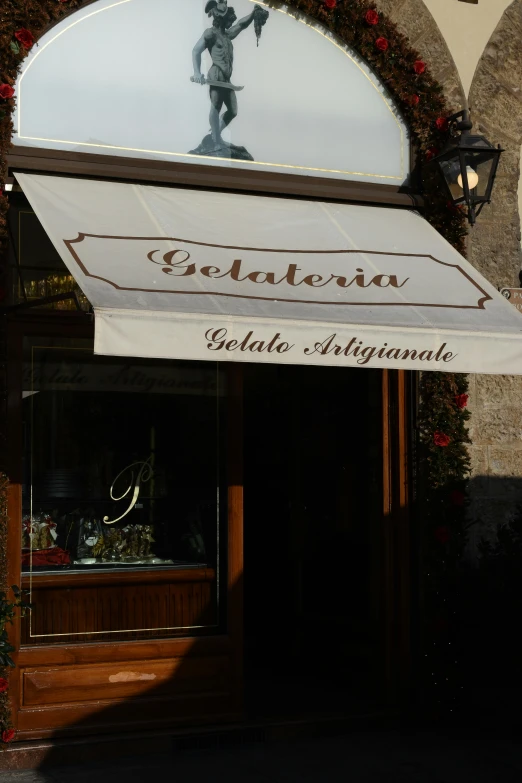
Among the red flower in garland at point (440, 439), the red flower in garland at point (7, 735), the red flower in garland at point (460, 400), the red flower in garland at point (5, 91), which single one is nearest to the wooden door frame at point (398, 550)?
the red flower in garland at point (440, 439)

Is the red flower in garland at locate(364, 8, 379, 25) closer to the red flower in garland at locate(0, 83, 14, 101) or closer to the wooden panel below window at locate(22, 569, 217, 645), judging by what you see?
the red flower in garland at locate(0, 83, 14, 101)

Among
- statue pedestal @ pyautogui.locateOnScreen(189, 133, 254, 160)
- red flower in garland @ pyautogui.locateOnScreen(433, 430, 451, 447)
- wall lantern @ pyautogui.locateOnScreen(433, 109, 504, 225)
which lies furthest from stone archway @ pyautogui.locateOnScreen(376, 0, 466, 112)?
red flower in garland @ pyautogui.locateOnScreen(433, 430, 451, 447)

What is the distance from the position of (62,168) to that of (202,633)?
3.15 meters

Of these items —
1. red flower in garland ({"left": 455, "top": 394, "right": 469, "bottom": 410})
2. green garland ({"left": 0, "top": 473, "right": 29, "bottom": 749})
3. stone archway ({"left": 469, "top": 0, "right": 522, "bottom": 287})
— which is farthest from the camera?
stone archway ({"left": 469, "top": 0, "right": 522, "bottom": 287})

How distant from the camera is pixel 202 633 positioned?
709 cm

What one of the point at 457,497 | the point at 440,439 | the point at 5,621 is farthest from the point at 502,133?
the point at 5,621

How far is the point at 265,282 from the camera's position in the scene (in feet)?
20.0

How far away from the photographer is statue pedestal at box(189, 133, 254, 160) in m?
7.13

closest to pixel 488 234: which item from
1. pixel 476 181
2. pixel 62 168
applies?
pixel 476 181

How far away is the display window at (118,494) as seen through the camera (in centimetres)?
675

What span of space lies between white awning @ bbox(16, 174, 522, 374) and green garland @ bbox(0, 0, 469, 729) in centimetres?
78

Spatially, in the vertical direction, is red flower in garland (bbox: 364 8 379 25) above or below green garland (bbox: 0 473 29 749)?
above

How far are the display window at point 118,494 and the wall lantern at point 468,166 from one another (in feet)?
6.92

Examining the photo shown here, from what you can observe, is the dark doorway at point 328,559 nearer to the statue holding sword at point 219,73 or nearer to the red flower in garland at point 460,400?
the red flower in garland at point 460,400
